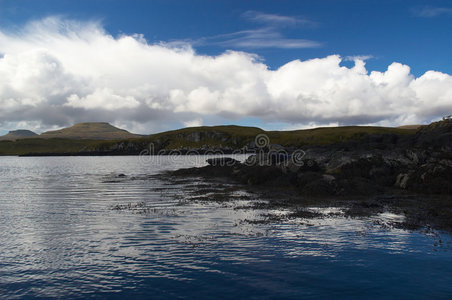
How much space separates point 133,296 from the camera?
33.9 feet

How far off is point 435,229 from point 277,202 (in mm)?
12229

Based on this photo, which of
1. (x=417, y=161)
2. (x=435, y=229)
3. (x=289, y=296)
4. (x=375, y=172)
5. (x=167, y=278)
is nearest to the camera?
(x=289, y=296)

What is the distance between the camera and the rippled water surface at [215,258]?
1084 centimetres

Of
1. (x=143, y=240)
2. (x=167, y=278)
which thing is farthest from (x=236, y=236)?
(x=167, y=278)

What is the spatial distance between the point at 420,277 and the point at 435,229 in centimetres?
779

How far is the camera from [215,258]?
1362 centimetres

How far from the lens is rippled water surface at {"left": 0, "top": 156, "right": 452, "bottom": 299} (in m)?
10.8

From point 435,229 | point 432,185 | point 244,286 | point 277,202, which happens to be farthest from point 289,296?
point 432,185

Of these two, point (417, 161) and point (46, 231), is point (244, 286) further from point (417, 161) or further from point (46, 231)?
point (417, 161)

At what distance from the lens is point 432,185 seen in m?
30.3

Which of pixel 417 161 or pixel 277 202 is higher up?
pixel 417 161

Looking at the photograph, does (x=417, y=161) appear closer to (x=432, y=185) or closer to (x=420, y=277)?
(x=432, y=185)

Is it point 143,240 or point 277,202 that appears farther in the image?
point 277,202

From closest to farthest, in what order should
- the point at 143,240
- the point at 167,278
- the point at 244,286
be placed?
the point at 244,286 < the point at 167,278 < the point at 143,240
